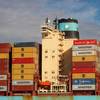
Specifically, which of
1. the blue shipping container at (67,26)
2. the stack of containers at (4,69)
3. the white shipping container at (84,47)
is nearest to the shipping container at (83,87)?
the white shipping container at (84,47)

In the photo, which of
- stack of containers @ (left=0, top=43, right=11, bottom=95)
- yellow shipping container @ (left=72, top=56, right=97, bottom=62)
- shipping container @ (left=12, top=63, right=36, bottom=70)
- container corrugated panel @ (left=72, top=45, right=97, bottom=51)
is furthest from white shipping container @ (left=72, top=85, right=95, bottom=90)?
stack of containers @ (left=0, top=43, right=11, bottom=95)

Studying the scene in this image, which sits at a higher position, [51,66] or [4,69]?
[51,66]

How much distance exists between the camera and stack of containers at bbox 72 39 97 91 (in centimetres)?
7981

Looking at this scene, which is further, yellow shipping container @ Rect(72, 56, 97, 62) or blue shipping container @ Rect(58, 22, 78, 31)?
blue shipping container @ Rect(58, 22, 78, 31)

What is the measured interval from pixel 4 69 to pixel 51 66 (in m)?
8.11

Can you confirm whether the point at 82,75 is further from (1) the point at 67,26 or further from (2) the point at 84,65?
(1) the point at 67,26

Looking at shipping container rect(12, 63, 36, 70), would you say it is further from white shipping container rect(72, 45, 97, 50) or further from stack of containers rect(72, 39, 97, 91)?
white shipping container rect(72, 45, 97, 50)

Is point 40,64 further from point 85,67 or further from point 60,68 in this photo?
point 85,67

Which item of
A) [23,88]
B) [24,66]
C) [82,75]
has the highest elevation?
[24,66]

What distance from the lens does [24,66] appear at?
8256cm

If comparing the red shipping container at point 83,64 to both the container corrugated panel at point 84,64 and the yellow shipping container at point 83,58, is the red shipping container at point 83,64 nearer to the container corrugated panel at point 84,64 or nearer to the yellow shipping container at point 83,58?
the container corrugated panel at point 84,64

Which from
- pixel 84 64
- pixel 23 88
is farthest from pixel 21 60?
pixel 84 64

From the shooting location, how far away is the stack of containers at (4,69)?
8325 centimetres

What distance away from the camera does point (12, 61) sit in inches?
3280
